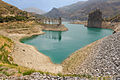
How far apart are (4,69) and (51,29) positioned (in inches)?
3162

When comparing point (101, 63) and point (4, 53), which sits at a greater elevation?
point (4, 53)

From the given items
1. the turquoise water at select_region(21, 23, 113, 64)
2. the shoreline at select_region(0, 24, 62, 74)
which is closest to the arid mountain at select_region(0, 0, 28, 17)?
the turquoise water at select_region(21, 23, 113, 64)

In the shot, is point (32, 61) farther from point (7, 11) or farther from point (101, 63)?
point (7, 11)

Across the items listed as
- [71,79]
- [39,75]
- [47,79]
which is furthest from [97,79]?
[39,75]

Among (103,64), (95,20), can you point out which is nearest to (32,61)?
(103,64)

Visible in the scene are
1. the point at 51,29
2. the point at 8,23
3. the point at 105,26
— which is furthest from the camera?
the point at 105,26

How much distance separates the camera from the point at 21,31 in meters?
58.7

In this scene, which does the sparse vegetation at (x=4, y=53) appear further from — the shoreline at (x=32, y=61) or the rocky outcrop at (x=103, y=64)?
the rocky outcrop at (x=103, y=64)

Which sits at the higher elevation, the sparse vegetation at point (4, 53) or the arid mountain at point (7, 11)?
the arid mountain at point (7, 11)

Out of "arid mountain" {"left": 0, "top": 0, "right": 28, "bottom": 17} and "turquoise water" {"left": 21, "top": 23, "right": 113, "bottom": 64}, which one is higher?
"arid mountain" {"left": 0, "top": 0, "right": 28, "bottom": 17}

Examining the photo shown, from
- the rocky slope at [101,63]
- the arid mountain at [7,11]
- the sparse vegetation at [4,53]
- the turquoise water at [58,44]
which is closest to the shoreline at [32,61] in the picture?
Result: the sparse vegetation at [4,53]

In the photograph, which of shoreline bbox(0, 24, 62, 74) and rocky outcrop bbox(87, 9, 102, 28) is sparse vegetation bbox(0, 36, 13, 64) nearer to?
shoreline bbox(0, 24, 62, 74)

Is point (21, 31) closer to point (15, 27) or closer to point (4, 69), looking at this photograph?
point (15, 27)

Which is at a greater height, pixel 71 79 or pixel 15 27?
pixel 15 27
